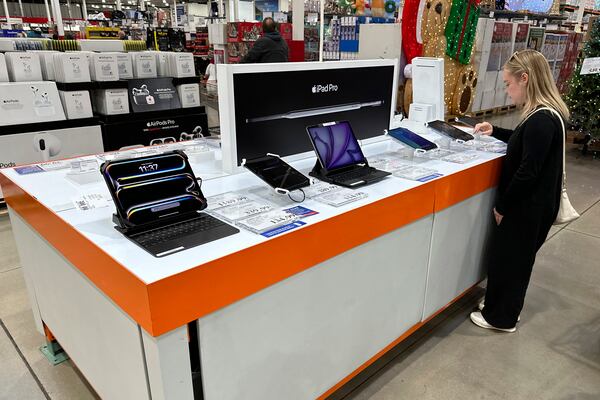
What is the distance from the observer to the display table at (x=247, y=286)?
1303 mm

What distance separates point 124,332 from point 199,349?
0.80ft

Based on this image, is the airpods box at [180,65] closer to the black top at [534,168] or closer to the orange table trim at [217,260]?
the orange table trim at [217,260]

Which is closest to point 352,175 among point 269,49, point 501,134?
point 501,134

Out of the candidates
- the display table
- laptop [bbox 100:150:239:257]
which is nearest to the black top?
the display table

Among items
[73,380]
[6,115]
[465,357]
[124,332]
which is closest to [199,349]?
[124,332]

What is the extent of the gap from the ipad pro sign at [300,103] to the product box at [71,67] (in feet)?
9.52

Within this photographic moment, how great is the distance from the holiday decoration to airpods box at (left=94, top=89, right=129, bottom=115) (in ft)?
12.6

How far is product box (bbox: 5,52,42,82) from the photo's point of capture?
398 cm

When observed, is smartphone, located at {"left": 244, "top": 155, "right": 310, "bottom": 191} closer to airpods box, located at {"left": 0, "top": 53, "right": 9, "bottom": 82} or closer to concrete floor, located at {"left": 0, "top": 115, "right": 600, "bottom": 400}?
concrete floor, located at {"left": 0, "top": 115, "right": 600, "bottom": 400}

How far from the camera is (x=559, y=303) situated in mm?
2982

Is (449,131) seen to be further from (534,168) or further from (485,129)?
(534,168)

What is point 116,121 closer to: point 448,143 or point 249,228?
point 448,143

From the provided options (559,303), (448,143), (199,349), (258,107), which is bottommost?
(559,303)

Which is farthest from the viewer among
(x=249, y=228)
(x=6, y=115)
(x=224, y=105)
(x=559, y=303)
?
(x=6, y=115)
